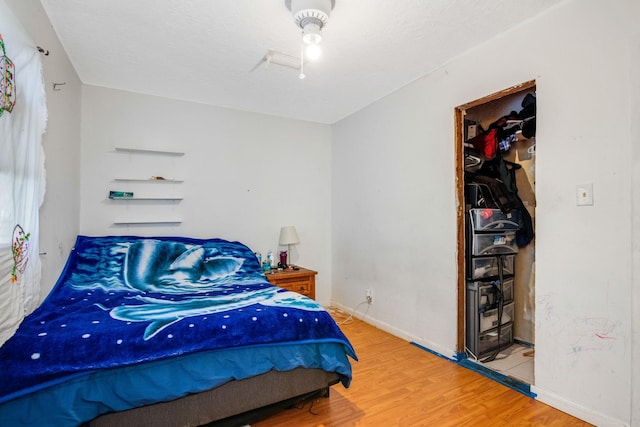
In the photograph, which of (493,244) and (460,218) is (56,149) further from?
(493,244)

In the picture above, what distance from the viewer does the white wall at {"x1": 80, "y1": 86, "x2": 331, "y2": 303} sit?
9.94 feet

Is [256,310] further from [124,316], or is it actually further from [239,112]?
[239,112]

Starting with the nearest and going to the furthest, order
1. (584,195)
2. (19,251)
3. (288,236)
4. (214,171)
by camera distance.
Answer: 1. (19,251)
2. (584,195)
3. (214,171)
4. (288,236)

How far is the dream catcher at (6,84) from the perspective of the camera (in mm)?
1251

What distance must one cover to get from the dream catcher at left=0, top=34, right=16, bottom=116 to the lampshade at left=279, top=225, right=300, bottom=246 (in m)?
2.53

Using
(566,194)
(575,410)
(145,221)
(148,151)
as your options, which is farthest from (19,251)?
(575,410)

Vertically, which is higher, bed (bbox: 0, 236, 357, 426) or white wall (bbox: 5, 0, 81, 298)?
white wall (bbox: 5, 0, 81, 298)

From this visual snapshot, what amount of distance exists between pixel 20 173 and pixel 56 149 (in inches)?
36.1

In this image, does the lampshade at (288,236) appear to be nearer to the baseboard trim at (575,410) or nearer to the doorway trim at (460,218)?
the doorway trim at (460,218)

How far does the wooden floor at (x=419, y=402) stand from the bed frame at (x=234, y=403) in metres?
0.14

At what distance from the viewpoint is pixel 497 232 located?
2719mm

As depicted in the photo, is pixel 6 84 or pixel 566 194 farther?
pixel 566 194

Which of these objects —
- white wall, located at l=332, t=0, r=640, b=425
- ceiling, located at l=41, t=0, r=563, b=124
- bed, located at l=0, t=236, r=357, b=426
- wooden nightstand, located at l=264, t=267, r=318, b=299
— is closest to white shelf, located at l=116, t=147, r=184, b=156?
ceiling, located at l=41, t=0, r=563, b=124

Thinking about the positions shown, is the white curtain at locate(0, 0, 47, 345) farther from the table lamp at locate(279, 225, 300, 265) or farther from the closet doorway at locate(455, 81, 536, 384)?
the closet doorway at locate(455, 81, 536, 384)
